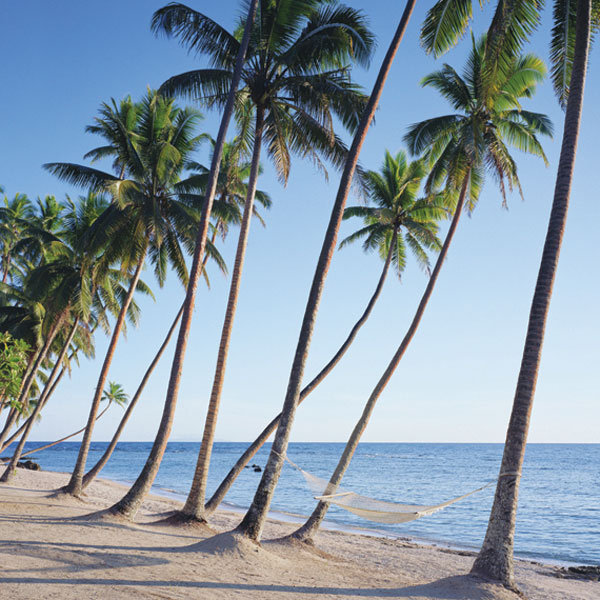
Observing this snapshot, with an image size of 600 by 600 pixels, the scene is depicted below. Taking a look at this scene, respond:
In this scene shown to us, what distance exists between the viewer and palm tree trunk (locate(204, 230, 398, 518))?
32.7 ft

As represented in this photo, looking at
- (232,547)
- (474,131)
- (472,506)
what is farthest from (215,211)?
(472,506)

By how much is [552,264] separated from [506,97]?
6414mm

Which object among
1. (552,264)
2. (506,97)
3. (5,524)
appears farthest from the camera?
(506,97)

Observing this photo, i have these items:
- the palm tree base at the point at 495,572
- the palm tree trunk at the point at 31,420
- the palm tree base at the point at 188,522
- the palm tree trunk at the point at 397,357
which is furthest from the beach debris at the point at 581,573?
the palm tree trunk at the point at 31,420

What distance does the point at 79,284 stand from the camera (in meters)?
15.5

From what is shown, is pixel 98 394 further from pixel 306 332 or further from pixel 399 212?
pixel 399 212

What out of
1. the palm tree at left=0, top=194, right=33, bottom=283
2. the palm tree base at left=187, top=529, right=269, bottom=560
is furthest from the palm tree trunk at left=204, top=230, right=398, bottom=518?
the palm tree at left=0, top=194, right=33, bottom=283

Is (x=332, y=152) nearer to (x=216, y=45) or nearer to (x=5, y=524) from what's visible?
(x=216, y=45)

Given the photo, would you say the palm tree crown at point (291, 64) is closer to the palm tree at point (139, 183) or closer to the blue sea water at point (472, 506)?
the palm tree at point (139, 183)

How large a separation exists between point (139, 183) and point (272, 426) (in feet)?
22.7

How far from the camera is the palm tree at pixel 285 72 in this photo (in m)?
9.66

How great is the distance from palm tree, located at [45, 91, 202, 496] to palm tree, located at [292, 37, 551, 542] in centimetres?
579

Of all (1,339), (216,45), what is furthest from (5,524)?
(216,45)

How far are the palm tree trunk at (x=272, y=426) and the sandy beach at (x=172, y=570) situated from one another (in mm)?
1404
